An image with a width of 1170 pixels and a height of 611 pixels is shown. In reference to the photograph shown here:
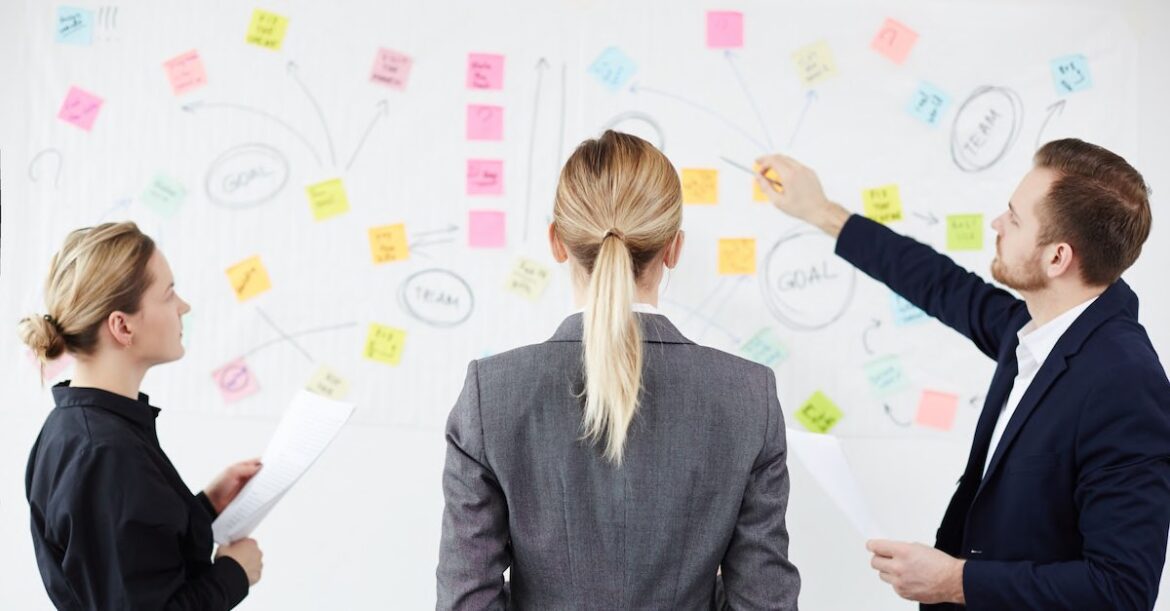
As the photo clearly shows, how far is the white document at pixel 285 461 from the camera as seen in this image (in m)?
1.33

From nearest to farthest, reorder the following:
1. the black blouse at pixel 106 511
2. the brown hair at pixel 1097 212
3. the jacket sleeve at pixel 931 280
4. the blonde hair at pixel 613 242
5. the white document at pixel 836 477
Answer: the blonde hair at pixel 613 242, the black blouse at pixel 106 511, the brown hair at pixel 1097 212, the white document at pixel 836 477, the jacket sleeve at pixel 931 280

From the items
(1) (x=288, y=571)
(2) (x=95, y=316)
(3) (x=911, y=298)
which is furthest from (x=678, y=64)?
(1) (x=288, y=571)

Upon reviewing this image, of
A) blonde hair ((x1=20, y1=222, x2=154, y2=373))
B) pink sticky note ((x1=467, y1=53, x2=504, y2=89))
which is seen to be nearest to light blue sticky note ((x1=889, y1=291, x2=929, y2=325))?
pink sticky note ((x1=467, y1=53, x2=504, y2=89))

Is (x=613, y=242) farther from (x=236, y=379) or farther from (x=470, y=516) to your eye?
(x=236, y=379)

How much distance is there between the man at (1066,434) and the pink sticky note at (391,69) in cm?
113

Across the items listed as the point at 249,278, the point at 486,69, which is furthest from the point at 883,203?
the point at 249,278

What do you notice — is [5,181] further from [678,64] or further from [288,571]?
[678,64]

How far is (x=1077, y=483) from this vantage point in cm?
121

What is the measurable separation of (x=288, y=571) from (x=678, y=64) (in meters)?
1.31

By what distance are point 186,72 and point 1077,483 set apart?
5.69ft

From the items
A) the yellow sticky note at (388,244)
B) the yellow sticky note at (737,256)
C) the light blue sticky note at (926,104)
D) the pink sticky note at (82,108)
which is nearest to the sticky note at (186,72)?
the pink sticky note at (82,108)

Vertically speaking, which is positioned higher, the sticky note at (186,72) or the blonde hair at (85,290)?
the sticky note at (186,72)

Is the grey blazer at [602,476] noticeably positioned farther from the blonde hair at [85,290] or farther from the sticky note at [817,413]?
the sticky note at [817,413]

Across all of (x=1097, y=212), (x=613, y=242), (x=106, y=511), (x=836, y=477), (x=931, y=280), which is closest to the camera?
(x=613, y=242)
